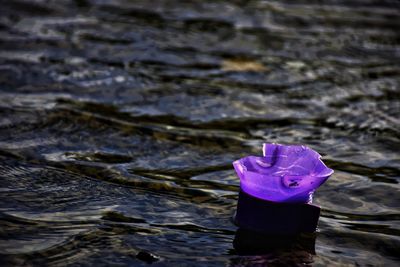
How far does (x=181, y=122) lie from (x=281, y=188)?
1.33 metres

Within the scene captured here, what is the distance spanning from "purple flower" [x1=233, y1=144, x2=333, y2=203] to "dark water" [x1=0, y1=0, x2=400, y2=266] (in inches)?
6.6

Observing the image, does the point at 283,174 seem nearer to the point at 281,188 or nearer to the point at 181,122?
the point at 281,188

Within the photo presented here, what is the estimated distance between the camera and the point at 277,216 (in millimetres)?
2072

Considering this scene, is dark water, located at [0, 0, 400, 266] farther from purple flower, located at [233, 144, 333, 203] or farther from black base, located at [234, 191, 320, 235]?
purple flower, located at [233, 144, 333, 203]

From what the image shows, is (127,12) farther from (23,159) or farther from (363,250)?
(363,250)

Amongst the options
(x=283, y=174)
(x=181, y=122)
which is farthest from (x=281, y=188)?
(x=181, y=122)

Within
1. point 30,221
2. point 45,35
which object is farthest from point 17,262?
point 45,35

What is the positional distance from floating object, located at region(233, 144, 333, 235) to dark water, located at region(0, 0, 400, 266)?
0.26 feet

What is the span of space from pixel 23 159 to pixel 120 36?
219 cm

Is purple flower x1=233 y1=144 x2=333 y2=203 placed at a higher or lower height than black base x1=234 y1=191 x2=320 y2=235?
higher

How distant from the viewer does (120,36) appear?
4.71 m

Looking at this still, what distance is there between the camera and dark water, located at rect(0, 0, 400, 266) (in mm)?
2102

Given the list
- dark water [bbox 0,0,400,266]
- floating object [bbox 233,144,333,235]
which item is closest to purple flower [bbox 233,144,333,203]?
floating object [bbox 233,144,333,235]

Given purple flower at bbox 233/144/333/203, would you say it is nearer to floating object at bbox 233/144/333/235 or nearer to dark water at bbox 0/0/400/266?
floating object at bbox 233/144/333/235
